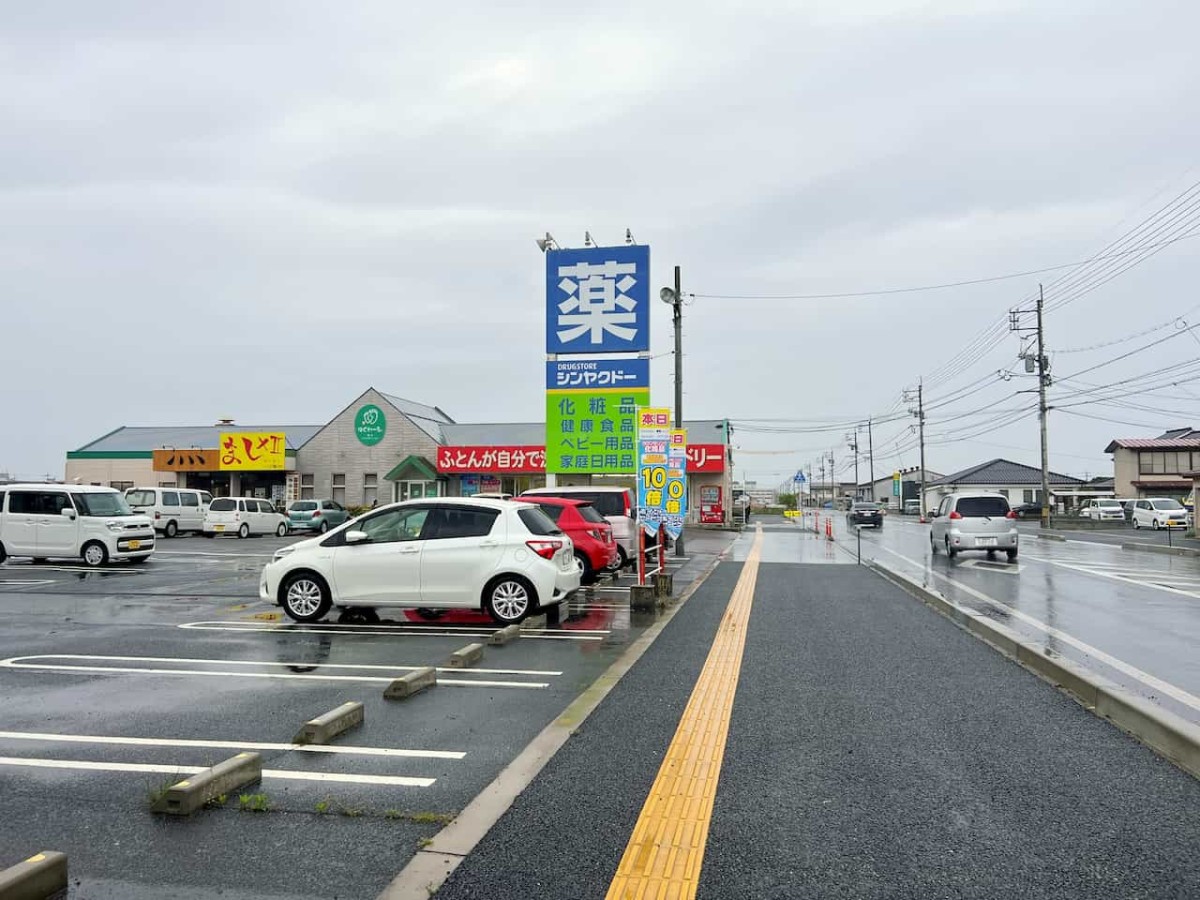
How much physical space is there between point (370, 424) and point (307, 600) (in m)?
33.1

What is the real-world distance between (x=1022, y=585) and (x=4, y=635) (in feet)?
50.9

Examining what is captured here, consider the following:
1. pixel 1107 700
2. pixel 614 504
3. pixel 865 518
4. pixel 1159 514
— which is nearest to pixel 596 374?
pixel 614 504

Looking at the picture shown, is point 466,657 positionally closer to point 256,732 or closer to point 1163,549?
point 256,732

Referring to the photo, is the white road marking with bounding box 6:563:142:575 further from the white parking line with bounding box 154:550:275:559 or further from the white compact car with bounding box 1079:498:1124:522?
the white compact car with bounding box 1079:498:1124:522

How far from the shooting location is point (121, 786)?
434cm

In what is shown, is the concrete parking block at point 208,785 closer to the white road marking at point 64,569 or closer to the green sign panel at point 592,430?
the white road marking at point 64,569

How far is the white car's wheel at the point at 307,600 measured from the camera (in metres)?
10.0

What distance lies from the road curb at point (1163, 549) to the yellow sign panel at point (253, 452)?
35965 millimetres

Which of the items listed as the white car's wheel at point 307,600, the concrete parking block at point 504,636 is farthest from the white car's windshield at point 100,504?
the concrete parking block at point 504,636

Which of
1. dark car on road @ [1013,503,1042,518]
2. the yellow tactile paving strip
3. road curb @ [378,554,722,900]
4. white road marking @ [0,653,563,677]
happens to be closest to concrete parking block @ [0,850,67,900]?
road curb @ [378,554,722,900]

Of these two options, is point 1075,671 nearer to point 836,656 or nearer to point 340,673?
point 836,656

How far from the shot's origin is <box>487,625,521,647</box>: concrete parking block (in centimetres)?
855

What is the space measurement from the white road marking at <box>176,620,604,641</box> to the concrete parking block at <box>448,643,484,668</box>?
142 cm

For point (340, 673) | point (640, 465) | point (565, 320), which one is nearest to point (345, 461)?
point (565, 320)
